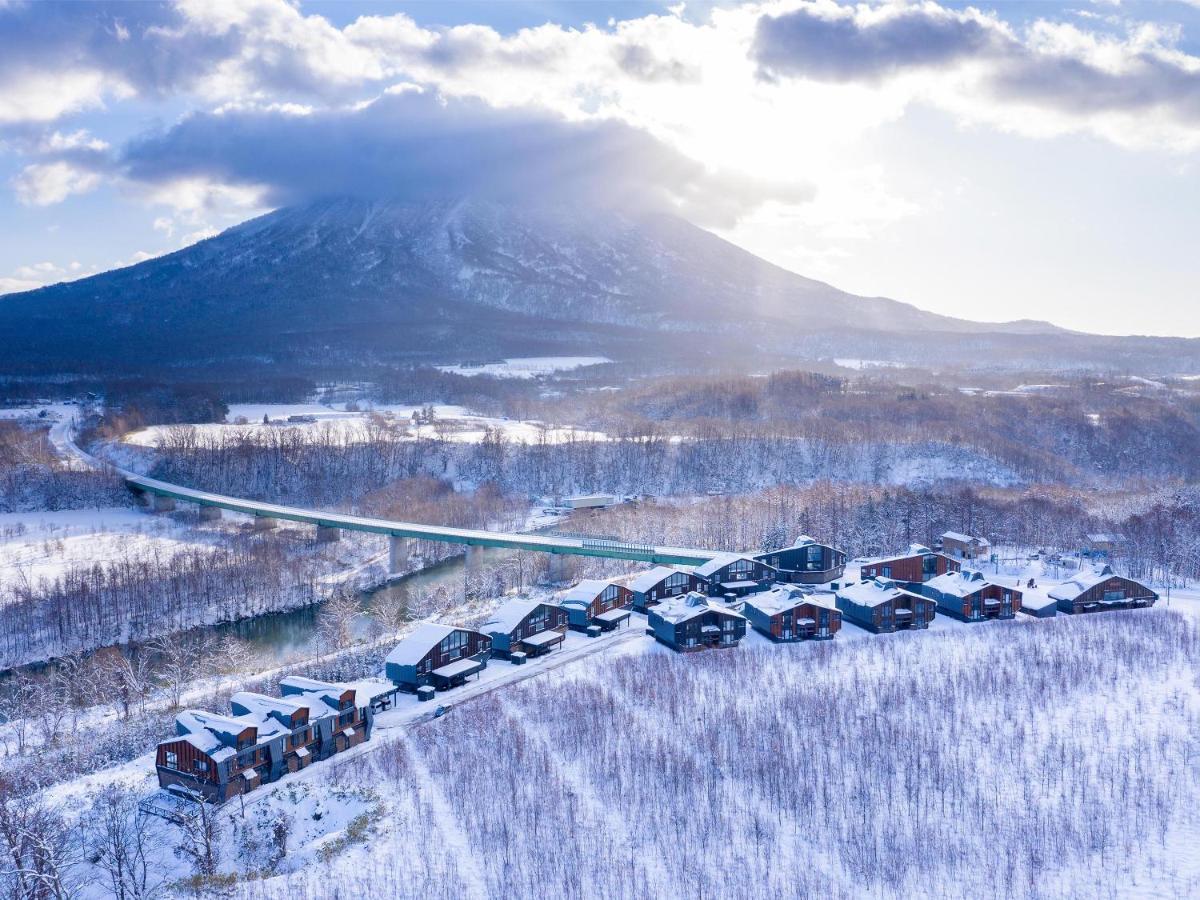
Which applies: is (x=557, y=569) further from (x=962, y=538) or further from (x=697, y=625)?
(x=962, y=538)

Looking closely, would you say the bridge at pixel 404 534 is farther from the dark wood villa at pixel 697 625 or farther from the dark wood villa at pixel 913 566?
the dark wood villa at pixel 697 625

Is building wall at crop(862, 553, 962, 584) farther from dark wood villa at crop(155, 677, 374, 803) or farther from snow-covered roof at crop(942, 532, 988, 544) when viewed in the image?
dark wood villa at crop(155, 677, 374, 803)

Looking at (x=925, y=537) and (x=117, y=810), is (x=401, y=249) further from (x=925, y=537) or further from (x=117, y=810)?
(x=117, y=810)

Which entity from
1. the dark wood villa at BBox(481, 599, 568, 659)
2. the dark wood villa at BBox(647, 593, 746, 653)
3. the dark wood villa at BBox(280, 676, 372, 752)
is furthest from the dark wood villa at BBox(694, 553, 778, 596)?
the dark wood villa at BBox(280, 676, 372, 752)

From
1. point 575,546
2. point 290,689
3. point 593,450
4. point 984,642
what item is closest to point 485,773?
point 290,689

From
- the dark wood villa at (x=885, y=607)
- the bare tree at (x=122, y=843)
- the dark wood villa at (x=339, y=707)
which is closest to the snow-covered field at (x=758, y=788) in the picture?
the bare tree at (x=122, y=843)
